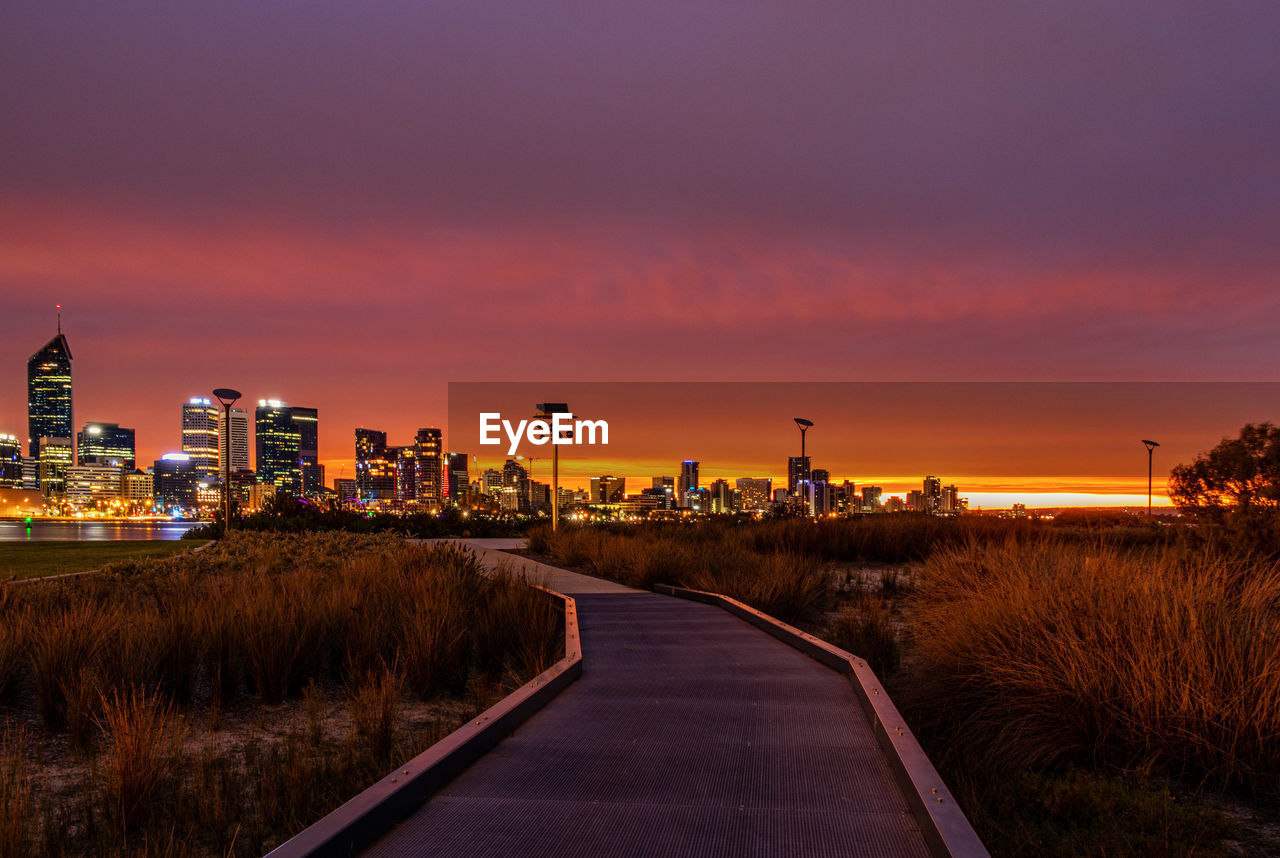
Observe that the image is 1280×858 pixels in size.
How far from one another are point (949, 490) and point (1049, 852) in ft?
297

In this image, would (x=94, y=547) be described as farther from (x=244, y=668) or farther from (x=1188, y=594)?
(x=1188, y=594)

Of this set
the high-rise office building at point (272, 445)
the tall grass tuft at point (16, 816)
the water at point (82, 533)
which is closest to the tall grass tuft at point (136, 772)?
the tall grass tuft at point (16, 816)

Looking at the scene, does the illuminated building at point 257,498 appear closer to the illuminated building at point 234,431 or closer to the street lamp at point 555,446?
the illuminated building at point 234,431

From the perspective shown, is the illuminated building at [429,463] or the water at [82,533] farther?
the illuminated building at [429,463]

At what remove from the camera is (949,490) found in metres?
87.6

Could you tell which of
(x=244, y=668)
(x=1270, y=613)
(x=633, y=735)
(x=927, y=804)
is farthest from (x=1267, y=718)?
(x=244, y=668)

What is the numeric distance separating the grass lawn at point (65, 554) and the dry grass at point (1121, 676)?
40.6 ft

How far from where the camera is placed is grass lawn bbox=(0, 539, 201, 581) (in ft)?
42.1

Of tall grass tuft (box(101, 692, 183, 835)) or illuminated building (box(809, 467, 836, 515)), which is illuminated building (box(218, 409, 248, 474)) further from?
illuminated building (box(809, 467, 836, 515))

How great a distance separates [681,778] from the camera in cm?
357

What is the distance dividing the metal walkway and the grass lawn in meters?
10.6

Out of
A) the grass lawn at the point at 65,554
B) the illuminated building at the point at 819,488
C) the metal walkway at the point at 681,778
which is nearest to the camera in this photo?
the metal walkway at the point at 681,778

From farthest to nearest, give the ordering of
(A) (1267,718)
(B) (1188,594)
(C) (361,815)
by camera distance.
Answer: (B) (1188,594) → (A) (1267,718) → (C) (361,815)

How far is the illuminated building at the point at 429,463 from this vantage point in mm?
170250
